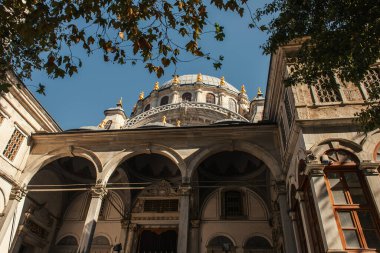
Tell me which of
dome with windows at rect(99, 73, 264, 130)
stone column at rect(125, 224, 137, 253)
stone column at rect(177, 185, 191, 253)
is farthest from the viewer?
dome with windows at rect(99, 73, 264, 130)

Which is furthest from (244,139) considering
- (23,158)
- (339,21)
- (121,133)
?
(23,158)

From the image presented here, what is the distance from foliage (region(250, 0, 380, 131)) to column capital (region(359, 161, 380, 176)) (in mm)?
1720

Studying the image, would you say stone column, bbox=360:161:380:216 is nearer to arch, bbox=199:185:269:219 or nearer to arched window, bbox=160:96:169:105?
arch, bbox=199:185:269:219

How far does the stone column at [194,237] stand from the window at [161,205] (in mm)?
1362

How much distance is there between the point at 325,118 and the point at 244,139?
427cm

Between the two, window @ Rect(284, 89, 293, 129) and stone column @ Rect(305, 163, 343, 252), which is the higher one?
window @ Rect(284, 89, 293, 129)

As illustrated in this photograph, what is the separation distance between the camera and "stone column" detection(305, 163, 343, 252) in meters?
7.31

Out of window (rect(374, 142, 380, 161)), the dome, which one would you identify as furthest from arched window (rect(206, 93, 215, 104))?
window (rect(374, 142, 380, 161))

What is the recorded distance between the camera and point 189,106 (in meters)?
27.7

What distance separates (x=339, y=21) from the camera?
654 cm

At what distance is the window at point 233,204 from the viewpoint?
51.5 ft

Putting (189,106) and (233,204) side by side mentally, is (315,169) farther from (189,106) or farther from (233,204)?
(189,106)

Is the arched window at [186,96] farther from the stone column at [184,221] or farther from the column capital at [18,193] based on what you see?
the stone column at [184,221]

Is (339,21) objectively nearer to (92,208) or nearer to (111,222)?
(92,208)
